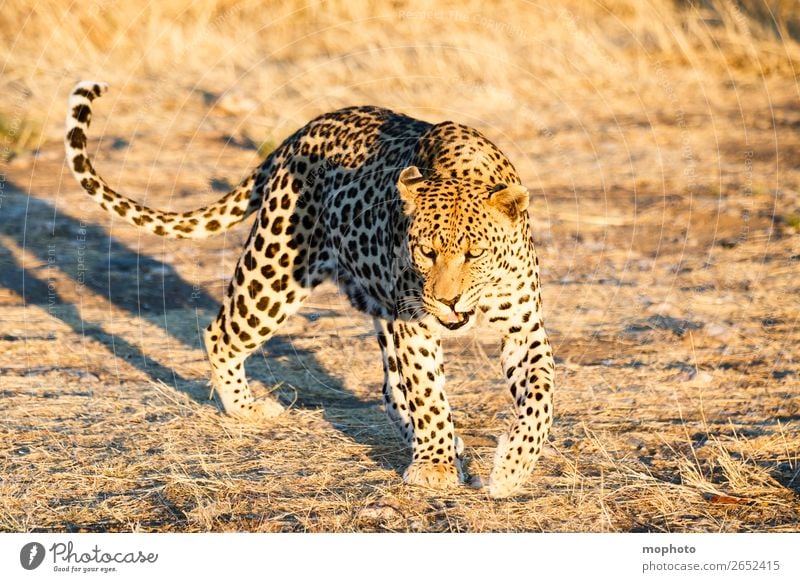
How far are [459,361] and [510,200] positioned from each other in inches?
144

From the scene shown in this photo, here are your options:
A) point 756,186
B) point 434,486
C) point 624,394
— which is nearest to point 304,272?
point 434,486

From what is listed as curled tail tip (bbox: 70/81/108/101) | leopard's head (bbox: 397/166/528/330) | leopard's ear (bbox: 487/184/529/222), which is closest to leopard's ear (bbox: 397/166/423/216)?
leopard's head (bbox: 397/166/528/330)

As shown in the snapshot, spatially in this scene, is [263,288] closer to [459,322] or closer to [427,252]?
[427,252]

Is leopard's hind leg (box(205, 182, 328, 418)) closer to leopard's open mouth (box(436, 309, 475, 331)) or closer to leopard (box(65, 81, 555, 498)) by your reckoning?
leopard (box(65, 81, 555, 498))

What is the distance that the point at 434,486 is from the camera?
802 centimetres

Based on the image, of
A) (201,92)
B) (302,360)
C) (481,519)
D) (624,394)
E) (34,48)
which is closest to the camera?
(481,519)

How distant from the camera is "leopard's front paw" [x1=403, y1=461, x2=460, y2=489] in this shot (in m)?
8.02

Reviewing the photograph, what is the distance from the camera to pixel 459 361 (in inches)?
433

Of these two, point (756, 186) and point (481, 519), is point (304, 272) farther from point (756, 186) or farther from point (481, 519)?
point (756, 186)

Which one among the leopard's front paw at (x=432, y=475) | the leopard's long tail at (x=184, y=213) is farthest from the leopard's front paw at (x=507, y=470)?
the leopard's long tail at (x=184, y=213)

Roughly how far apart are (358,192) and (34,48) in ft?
46.4

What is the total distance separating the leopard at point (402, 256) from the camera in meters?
7.55

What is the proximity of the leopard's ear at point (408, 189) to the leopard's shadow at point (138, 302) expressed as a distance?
1903mm

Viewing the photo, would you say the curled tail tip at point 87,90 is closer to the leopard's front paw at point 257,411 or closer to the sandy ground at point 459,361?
the sandy ground at point 459,361
